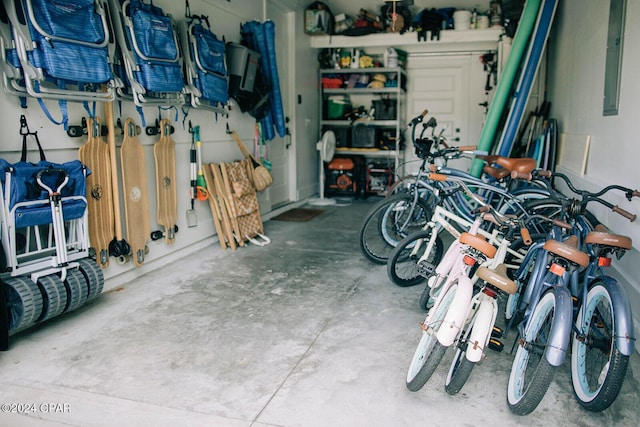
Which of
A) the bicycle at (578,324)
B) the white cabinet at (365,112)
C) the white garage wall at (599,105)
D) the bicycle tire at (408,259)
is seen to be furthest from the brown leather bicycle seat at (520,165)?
the white cabinet at (365,112)

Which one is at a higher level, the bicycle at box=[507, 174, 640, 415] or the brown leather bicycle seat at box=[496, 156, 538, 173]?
the brown leather bicycle seat at box=[496, 156, 538, 173]

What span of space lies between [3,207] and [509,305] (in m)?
2.89

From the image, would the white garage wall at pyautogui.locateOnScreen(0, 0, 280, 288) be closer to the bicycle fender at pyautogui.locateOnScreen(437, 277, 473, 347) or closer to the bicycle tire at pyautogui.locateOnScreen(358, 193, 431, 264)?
the bicycle tire at pyautogui.locateOnScreen(358, 193, 431, 264)

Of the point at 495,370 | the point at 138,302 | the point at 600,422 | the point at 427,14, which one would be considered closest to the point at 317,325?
the point at 495,370

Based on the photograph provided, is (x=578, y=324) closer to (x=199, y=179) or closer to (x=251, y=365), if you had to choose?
(x=251, y=365)

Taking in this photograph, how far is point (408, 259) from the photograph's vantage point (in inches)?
148

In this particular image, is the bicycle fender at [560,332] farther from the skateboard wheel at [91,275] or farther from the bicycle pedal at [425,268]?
the skateboard wheel at [91,275]

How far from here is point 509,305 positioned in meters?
3.04

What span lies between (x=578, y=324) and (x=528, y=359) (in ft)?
1.07

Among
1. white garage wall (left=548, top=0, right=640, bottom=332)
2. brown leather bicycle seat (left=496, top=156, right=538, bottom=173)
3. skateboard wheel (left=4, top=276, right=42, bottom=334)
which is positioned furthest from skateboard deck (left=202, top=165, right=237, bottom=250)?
white garage wall (left=548, top=0, right=640, bottom=332)

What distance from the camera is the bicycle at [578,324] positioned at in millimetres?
1979

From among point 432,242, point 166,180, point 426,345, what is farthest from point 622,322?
point 166,180

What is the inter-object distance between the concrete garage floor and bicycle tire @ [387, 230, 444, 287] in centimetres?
13

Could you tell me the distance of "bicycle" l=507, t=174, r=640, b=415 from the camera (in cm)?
198
